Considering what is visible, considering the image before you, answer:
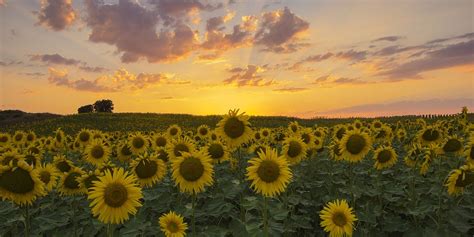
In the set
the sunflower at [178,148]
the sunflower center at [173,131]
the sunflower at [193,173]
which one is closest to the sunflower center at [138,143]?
the sunflower at [178,148]

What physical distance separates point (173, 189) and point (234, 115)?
2.70 metres

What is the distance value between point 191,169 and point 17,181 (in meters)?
2.72

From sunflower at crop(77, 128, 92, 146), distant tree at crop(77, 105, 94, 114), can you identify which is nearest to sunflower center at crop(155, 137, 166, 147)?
sunflower at crop(77, 128, 92, 146)

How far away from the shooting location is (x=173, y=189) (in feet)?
34.3

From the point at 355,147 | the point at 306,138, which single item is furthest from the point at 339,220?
the point at 306,138

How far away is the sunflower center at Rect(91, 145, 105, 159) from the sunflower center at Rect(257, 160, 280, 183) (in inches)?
253

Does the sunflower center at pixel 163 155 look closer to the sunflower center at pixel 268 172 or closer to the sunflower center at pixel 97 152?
the sunflower center at pixel 97 152

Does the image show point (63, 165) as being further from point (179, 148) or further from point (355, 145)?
point (355, 145)

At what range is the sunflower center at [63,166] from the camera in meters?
9.51

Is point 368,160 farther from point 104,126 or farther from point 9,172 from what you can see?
point 104,126

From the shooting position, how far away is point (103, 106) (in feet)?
381

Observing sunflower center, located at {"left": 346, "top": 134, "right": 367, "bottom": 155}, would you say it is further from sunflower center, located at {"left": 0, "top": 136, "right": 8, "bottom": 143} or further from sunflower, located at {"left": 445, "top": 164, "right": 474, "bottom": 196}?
sunflower center, located at {"left": 0, "top": 136, "right": 8, "bottom": 143}

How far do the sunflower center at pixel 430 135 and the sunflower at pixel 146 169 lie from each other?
7.66m

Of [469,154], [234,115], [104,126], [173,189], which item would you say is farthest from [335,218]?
[104,126]
